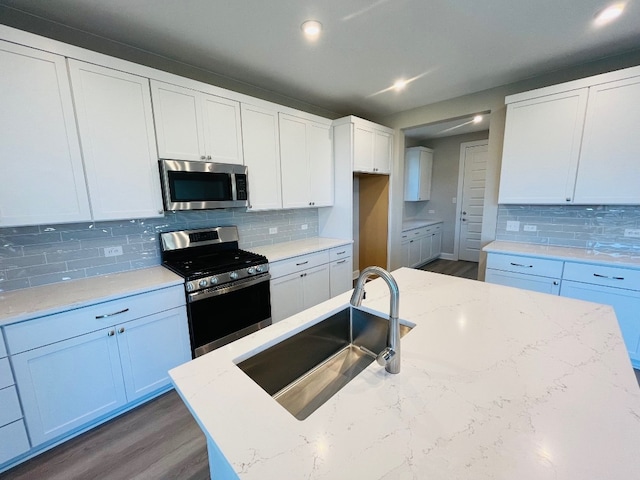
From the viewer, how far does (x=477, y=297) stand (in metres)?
1.49

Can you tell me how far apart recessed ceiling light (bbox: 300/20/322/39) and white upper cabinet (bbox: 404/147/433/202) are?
3.79 metres

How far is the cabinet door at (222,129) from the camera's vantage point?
2.28 metres

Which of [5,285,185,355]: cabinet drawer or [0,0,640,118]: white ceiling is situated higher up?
[0,0,640,118]: white ceiling

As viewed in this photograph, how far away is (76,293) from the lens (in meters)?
1.68

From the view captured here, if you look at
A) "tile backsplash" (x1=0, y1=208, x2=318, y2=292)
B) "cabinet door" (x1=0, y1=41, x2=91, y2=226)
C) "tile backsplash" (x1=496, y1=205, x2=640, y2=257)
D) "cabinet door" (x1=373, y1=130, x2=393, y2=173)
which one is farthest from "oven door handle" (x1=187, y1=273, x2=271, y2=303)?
"tile backsplash" (x1=496, y1=205, x2=640, y2=257)

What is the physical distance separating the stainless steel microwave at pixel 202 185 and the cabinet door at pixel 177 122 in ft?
0.32

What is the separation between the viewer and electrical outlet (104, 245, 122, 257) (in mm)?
2070

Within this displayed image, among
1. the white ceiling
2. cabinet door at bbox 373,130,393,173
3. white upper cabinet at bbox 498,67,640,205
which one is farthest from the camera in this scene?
cabinet door at bbox 373,130,393,173

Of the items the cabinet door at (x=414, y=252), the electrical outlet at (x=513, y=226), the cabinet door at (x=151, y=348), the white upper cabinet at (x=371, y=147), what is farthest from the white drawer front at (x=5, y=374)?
the cabinet door at (x=414, y=252)

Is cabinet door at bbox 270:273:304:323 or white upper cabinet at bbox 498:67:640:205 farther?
cabinet door at bbox 270:273:304:323

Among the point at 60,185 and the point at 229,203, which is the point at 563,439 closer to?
the point at 229,203

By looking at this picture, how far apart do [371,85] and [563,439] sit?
3.12m

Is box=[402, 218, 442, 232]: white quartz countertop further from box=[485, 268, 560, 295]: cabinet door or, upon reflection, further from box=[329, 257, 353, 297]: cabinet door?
box=[485, 268, 560, 295]: cabinet door

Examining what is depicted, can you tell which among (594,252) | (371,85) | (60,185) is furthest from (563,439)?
(371,85)
